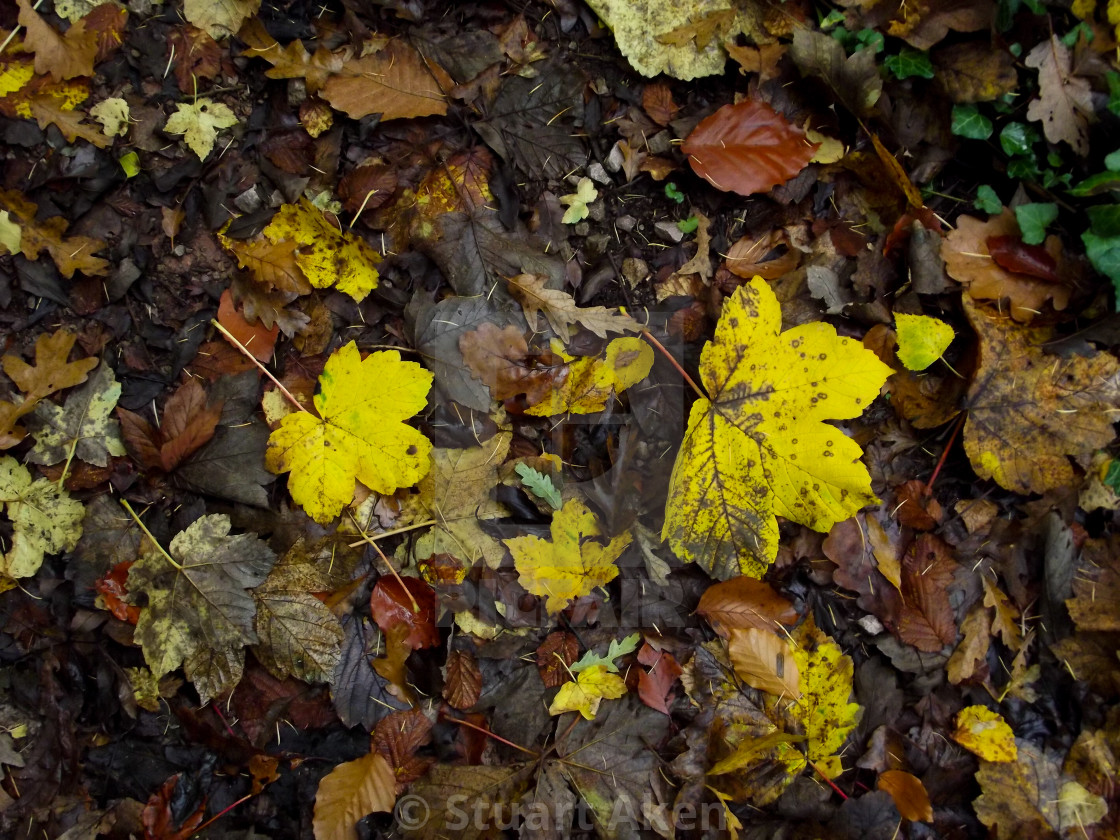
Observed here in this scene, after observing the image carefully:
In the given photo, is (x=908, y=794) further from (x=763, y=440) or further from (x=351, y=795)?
(x=351, y=795)

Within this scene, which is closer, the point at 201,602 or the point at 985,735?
the point at 201,602

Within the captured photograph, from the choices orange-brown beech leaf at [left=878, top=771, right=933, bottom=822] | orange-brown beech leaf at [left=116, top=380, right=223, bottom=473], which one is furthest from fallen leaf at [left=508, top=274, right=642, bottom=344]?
orange-brown beech leaf at [left=878, top=771, right=933, bottom=822]

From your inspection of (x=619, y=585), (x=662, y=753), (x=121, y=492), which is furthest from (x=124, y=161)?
(x=662, y=753)

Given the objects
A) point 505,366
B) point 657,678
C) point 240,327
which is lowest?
point 657,678

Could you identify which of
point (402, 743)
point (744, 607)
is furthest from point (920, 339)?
point (402, 743)

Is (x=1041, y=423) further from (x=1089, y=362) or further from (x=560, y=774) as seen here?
(x=560, y=774)

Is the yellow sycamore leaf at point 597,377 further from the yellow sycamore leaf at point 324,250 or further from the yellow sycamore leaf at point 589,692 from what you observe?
the yellow sycamore leaf at point 589,692
